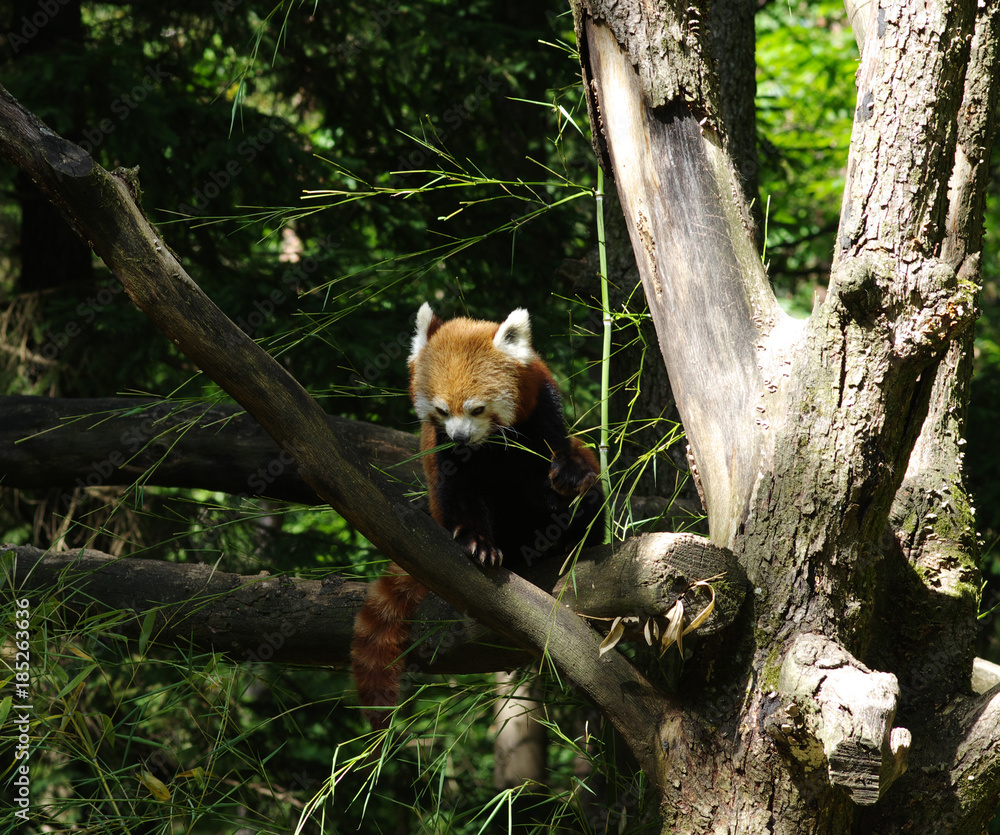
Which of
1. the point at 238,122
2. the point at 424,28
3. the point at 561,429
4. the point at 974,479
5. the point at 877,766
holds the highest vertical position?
the point at 424,28

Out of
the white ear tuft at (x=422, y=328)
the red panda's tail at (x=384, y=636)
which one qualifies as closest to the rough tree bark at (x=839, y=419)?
the white ear tuft at (x=422, y=328)

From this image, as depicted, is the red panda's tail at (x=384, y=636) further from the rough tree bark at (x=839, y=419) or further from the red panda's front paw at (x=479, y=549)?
the rough tree bark at (x=839, y=419)

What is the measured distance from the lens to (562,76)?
16.3 feet

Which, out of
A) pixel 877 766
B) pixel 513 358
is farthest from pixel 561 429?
pixel 877 766

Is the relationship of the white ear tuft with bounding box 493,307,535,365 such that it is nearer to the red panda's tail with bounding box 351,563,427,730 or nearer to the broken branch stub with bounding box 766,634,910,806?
the red panda's tail with bounding box 351,563,427,730

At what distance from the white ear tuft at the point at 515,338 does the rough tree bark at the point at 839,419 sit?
0.49m

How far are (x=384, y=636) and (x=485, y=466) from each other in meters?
0.62

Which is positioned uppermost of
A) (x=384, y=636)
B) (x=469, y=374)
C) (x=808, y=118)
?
(x=808, y=118)

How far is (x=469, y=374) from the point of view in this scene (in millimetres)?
2391

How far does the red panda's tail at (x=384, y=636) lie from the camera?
2457 millimetres

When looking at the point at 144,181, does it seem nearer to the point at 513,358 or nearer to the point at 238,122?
the point at 238,122

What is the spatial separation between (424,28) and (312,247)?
1479 millimetres

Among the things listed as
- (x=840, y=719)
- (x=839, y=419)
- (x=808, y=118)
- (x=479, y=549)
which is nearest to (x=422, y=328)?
(x=479, y=549)

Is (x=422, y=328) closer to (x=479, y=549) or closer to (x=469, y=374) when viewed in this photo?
(x=469, y=374)
